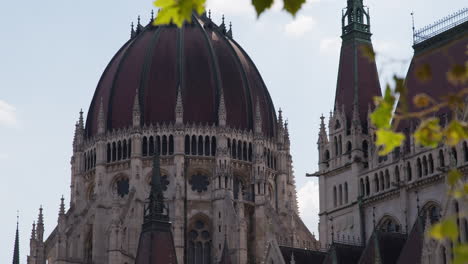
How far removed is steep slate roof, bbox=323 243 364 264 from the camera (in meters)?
49.5

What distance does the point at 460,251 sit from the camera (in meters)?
5.29

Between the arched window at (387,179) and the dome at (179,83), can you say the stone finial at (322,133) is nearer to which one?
the arched window at (387,179)

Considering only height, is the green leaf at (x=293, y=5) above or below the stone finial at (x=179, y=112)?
below

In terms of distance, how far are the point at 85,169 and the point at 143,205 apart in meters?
8.50

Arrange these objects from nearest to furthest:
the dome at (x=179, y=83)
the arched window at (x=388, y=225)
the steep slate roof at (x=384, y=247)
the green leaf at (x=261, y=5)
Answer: the green leaf at (x=261, y=5) < the steep slate roof at (x=384, y=247) < the arched window at (x=388, y=225) < the dome at (x=179, y=83)

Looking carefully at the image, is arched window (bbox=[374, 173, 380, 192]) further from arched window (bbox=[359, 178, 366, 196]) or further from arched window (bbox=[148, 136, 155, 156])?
arched window (bbox=[148, 136, 155, 156])

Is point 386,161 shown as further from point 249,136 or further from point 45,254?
point 45,254

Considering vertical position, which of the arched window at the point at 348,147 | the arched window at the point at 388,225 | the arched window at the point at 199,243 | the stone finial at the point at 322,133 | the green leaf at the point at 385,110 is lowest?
the green leaf at the point at 385,110

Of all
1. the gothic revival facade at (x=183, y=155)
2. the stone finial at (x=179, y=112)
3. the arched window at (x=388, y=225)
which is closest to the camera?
the arched window at (x=388, y=225)

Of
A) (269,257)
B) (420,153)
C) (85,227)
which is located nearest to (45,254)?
(85,227)

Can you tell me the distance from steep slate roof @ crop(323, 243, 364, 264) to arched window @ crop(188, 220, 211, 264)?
24.3m

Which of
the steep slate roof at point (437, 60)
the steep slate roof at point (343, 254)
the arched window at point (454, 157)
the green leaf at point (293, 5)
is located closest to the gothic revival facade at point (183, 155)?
the steep slate roof at point (343, 254)

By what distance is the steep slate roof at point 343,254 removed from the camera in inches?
1950

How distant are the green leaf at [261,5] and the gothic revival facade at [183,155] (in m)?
66.0
